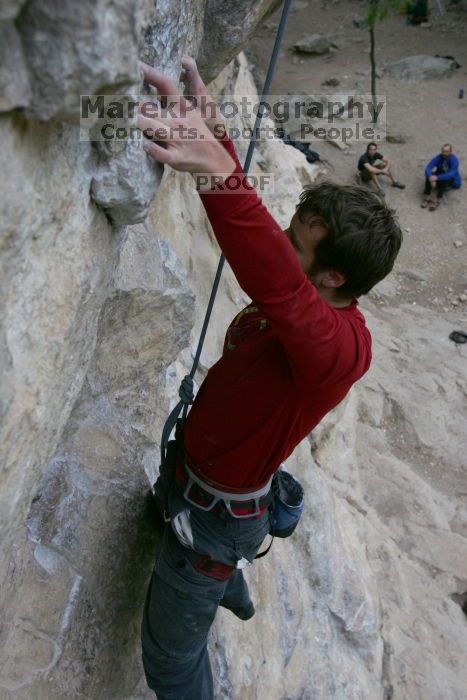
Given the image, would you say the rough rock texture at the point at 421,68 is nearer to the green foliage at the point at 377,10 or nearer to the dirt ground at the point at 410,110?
the dirt ground at the point at 410,110

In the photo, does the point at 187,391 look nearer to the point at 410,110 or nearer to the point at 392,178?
the point at 392,178

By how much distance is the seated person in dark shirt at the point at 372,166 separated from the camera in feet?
36.9

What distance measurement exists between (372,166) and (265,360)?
10338 millimetres

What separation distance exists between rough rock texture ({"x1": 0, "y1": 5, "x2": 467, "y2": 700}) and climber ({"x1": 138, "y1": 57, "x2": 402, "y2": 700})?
0.66 feet

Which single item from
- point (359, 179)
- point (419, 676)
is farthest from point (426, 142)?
point (419, 676)

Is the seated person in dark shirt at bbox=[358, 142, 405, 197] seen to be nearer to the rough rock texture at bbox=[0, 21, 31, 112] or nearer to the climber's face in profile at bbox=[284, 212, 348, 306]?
the climber's face in profile at bbox=[284, 212, 348, 306]

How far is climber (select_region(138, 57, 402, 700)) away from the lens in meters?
1.43

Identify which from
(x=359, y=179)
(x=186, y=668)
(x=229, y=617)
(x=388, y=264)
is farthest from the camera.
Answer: (x=359, y=179)

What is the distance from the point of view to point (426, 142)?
41.2 ft

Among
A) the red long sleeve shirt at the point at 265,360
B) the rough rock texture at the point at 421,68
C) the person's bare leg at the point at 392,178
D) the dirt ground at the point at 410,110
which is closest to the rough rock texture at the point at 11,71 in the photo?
the red long sleeve shirt at the point at 265,360

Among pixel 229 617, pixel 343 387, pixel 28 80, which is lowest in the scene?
pixel 229 617

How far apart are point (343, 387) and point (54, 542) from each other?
1.30 m

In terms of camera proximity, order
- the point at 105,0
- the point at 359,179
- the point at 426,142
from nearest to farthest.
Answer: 1. the point at 105,0
2. the point at 359,179
3. the point at 426,142

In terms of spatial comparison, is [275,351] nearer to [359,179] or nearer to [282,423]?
[282,423]
